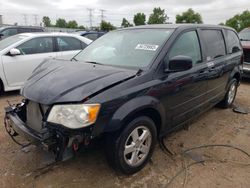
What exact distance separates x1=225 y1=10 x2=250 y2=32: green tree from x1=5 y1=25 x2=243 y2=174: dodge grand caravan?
39986 millimetres

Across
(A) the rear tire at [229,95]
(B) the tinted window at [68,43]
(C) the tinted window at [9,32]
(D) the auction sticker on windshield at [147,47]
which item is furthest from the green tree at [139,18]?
(D) the auction sticker on windshield at [147,47]

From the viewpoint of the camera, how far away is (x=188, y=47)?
3652 mm

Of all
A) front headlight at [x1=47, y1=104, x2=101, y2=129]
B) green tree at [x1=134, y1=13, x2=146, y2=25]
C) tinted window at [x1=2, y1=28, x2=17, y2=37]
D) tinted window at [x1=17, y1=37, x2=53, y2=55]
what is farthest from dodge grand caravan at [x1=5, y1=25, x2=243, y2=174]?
green tree at [x1=134, y1=13, x2=146, y2=25]

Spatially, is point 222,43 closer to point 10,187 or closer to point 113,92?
point 113,92

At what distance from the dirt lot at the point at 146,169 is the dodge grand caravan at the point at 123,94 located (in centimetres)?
25

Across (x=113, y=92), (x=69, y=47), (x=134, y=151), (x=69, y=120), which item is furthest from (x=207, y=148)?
(x=69, y=47)

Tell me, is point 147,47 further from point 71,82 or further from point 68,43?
point 68,43

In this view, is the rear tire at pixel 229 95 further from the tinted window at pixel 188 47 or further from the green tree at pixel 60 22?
the green tree at pixel 60 22

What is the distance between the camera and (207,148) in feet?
12.1

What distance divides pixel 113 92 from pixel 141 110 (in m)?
0.44

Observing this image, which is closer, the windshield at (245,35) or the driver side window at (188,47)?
the driver side window at (188,47)

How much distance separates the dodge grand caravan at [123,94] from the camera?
2.43 m

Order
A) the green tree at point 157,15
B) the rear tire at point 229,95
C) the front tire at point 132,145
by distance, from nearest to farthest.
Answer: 1. the front tire at point 132,145
2. the rear tire at point 229,95
3. the green tree at point 157,15

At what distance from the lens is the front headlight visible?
2.38m
